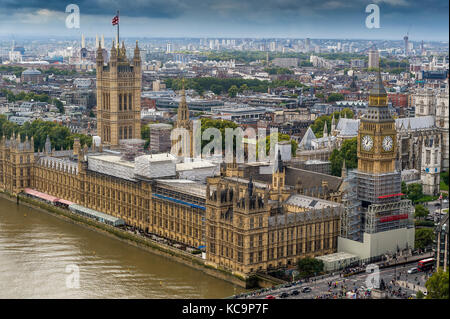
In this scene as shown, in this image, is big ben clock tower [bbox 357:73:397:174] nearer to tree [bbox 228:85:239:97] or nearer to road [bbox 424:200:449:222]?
road [bbox 424:200:449:222]

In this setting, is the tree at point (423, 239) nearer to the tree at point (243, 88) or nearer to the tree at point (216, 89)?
the tree at point (243, 88)

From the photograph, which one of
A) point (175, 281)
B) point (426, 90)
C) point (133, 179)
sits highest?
point (426, 90)

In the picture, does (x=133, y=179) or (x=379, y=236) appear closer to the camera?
(x=379, y=236)

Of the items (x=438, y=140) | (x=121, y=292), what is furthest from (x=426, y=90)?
(x=121, y=292)

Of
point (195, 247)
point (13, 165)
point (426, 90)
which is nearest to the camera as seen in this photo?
point (195, 247)

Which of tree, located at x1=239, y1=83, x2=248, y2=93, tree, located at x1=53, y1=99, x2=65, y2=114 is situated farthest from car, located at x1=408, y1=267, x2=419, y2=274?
tree, located at x1=239, y1=83, x2=248, y2=93

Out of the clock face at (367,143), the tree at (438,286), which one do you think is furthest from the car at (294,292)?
the clock face at (367,143)

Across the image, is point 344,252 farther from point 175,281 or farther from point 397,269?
point 175,281
